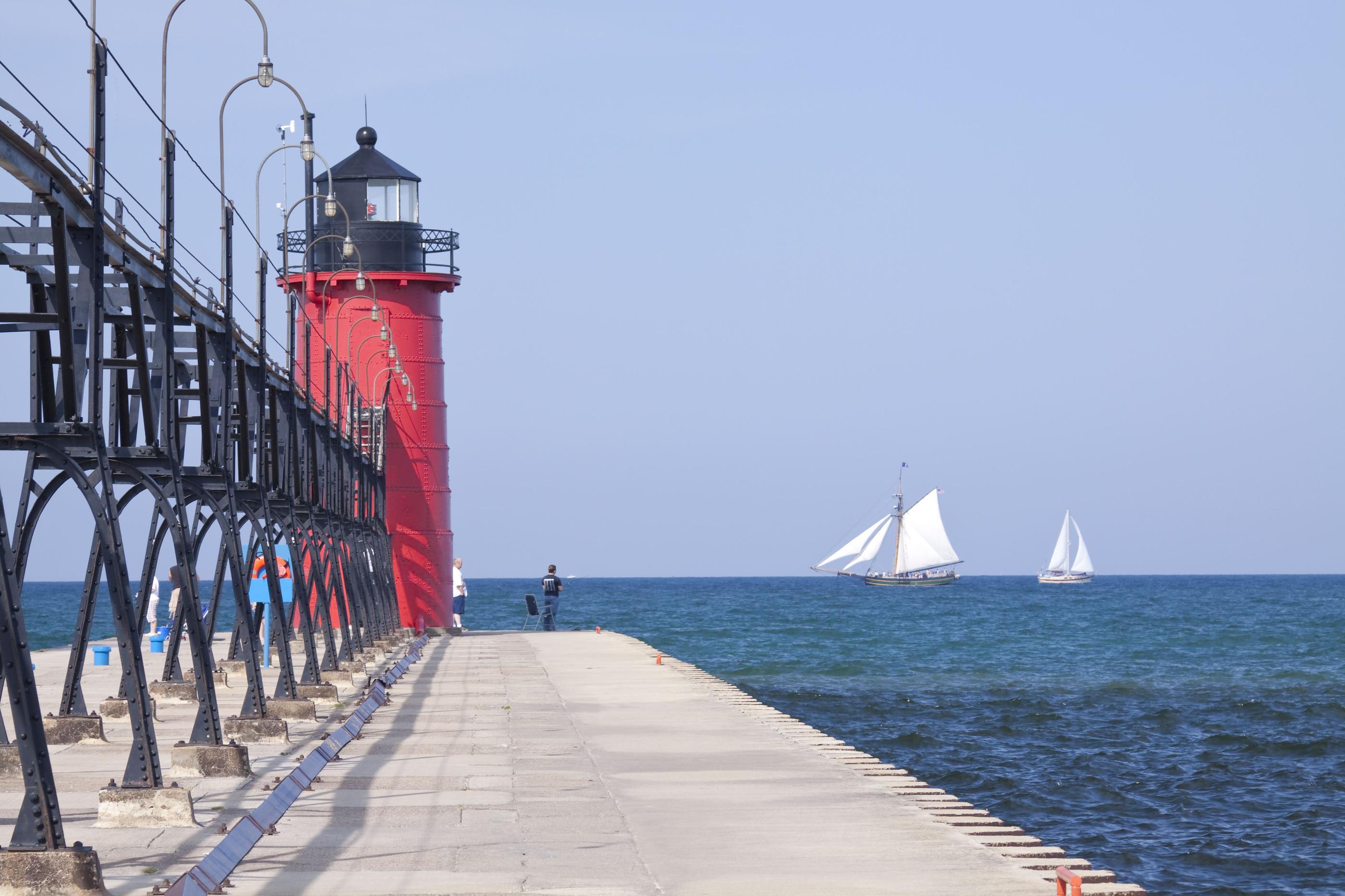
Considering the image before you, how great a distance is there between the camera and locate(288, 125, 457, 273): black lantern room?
46.1 metres

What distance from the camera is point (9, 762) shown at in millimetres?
14906

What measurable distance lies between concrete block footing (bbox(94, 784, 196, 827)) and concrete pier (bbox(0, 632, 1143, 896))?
0.60 feet

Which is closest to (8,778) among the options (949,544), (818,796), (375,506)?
(818,796)

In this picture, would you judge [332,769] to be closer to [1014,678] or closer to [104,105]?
[104,105]

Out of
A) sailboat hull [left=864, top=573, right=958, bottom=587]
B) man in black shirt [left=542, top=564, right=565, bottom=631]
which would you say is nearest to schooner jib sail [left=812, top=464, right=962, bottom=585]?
sailboat hull [left=864, top=573, right=958, bottom=587]

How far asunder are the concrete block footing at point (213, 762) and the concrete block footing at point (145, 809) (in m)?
2.52

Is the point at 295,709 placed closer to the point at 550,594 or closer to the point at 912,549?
the point at 550,594

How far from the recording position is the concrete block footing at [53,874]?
9328 millimetres

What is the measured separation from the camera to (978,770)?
2669cm

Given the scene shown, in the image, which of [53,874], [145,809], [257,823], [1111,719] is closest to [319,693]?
[145,809]

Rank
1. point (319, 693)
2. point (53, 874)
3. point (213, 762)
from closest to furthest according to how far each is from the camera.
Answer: point (53, 874) → point (213, 762) → point (319, 693)

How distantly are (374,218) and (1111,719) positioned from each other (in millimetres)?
24605

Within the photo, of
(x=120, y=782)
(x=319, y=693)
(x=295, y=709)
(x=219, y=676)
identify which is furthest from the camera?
(x=219, y=676)

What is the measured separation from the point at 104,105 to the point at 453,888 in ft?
20.1
